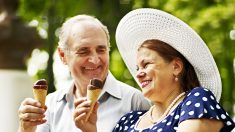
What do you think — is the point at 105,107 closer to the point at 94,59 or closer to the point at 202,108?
the point at 94,59

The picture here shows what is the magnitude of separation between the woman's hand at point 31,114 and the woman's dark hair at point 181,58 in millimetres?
655

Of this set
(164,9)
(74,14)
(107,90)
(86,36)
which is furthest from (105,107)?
(164,9)

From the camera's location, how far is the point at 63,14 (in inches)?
477

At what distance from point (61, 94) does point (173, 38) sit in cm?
101

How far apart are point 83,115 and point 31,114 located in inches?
13.0

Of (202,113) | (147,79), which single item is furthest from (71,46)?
(202,113)

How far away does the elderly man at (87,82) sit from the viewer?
457cm

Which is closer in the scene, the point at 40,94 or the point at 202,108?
the point at 202,108

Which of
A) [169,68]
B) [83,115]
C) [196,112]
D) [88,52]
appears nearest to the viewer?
[196,112]

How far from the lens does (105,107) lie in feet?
15.5

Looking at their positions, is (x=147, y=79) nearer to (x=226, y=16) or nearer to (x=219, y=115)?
(x=219, y=115)

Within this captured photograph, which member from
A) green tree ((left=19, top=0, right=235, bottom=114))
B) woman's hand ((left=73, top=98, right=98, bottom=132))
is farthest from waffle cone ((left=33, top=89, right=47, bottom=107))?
green tree ((left=19, top=0, right=235, bottom=114))

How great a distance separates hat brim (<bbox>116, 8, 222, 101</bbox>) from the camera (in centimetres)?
414

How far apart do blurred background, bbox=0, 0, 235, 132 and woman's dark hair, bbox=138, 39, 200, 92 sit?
3.97 meters
